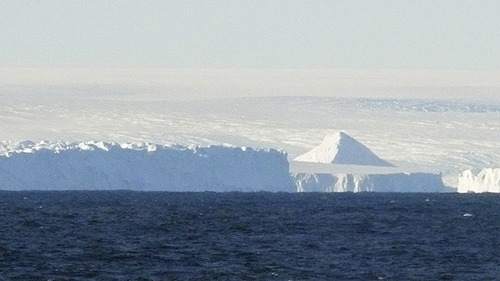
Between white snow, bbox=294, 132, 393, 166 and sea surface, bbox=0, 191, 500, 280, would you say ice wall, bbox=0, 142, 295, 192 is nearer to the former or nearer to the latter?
sea surface, bbox=0, 191, 500, 280

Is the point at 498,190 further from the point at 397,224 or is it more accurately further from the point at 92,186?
the point at 397,224

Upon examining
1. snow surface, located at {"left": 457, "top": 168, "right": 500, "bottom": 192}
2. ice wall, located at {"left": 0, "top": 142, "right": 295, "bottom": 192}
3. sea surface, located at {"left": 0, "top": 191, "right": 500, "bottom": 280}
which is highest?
sea surface, located at {"left": 0, "top": 191, "right": 500, "bottom": 280}

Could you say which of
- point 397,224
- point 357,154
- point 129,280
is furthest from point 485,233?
point 357,154

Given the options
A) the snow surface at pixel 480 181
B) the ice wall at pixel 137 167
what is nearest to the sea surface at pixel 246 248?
the ice wall at pixel 137 167

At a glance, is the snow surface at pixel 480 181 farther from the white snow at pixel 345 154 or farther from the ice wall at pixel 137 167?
the ice wall at pixel 137 167

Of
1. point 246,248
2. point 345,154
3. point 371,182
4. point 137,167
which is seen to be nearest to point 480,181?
point 371,182

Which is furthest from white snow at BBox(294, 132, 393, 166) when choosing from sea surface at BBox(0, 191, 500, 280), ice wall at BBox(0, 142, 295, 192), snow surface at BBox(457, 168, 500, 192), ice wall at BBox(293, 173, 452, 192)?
sea surface at BBox(0, 191, 500, 280)
